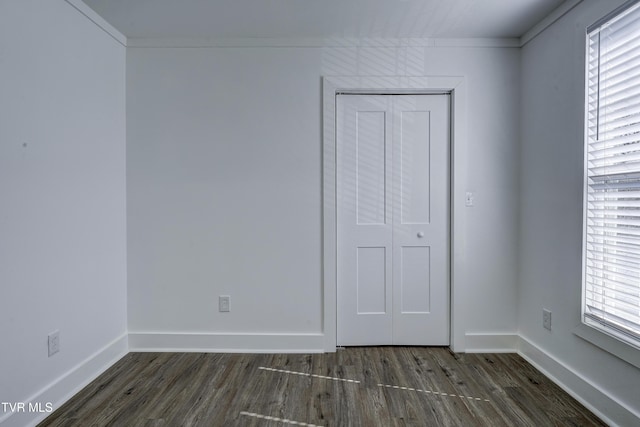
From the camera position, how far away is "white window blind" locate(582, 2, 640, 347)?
6.10 ft

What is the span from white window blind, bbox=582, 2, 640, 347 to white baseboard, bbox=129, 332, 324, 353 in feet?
6.05

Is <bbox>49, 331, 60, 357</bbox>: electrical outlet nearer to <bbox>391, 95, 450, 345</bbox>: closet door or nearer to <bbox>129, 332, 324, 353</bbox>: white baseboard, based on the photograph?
<bbox>129, 332, 324, 353</bbox>: white baseboard

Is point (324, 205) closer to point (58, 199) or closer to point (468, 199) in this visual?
point (468, 199)

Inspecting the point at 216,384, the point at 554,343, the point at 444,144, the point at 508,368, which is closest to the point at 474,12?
the point at 444,144

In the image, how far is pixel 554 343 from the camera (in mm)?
2463

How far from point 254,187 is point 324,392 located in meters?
1.54

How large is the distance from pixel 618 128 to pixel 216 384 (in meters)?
2.77

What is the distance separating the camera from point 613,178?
1.99m

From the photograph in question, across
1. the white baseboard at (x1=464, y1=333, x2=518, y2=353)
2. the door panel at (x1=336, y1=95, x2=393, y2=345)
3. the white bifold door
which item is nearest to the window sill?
the white baseboard at (x1=464, y1=333, x2=518, y2=353)

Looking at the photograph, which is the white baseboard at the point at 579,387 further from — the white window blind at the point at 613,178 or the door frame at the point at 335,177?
the door frame at the point at 335,177

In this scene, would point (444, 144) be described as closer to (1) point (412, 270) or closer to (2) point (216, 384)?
(1) point (412, 270)

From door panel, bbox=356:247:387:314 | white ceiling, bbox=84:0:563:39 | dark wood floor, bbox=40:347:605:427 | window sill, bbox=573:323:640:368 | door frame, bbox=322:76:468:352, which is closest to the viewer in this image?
window sill, bbox=573:323:640:368

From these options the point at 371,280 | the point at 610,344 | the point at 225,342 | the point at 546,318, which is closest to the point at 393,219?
the point at 371,280

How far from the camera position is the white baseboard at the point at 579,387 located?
6.20 feet
